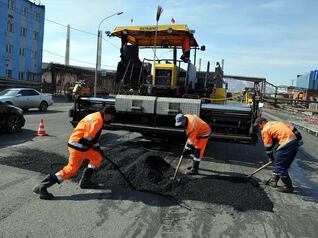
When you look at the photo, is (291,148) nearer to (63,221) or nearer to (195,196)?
(195,196)

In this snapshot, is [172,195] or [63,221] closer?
[63,221]

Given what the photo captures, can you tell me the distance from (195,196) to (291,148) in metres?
2.00

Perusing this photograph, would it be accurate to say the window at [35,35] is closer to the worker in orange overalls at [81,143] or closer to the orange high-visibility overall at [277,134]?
the worker in orange overalls at [81,143]

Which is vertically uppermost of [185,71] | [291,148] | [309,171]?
[185,71]

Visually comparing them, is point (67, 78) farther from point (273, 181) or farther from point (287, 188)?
point (287, 188)

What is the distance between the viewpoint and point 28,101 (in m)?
21.3

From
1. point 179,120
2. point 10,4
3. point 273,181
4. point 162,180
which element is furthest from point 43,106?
point 10,4

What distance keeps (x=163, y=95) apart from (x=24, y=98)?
13648mm

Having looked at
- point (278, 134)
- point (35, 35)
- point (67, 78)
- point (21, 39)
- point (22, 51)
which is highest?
point (35, 35)

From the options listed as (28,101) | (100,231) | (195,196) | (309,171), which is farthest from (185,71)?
(28,101)

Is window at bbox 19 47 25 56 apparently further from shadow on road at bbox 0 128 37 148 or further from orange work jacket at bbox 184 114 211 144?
orange work jacket at bbox 184 114 211 144

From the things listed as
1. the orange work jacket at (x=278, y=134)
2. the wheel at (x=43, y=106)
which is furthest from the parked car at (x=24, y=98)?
the orange work jacket at (x=278, y=134)

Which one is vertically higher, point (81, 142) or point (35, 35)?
point (35, 35)

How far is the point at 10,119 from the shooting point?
11828 mm
